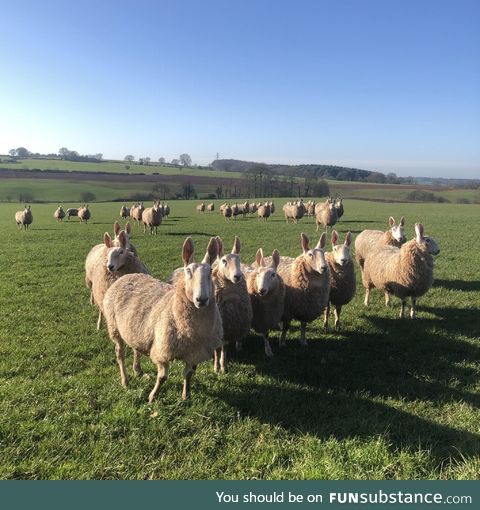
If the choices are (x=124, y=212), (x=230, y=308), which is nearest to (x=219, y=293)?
(x=230, y=308)

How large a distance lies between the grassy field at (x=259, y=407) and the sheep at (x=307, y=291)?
0.50 metres

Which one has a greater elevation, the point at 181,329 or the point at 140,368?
the point at 181,329

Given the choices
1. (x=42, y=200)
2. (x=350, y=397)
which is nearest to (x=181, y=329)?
(x=350, y=397)

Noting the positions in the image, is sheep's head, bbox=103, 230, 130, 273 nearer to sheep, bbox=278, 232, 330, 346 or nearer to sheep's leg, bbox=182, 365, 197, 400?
sheep's leg, bbox=182, 365, 197, 400

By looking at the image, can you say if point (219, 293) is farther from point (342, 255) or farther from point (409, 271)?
point (409, 271)

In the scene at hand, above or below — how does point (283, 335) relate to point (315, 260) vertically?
below

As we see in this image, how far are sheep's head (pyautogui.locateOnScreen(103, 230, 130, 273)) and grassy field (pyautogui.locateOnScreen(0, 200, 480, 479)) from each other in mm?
1422

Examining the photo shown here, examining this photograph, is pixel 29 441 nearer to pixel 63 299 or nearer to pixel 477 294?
pixel 63 299

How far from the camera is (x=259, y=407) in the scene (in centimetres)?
521

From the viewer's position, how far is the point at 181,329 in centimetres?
513

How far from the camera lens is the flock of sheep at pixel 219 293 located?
5172 mm

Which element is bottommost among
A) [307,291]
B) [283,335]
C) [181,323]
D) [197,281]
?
[283,335]

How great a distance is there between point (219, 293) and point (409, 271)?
204 inches

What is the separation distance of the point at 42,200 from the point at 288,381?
74613 mm
